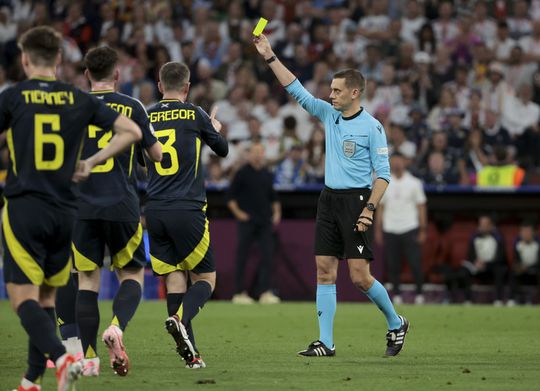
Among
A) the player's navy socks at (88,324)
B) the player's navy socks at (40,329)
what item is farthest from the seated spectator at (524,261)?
the player's navy socks at (40,329)

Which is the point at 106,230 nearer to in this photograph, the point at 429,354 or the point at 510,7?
the point at 429,354

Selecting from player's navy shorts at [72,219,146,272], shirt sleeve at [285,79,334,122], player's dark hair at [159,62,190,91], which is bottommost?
player's navy shorts at [72,219,146,272]

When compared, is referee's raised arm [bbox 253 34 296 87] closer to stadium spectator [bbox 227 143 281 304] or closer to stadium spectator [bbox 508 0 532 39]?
stadium spectator [bbox 227 143 281 304]

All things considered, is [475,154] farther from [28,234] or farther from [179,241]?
[28,234]

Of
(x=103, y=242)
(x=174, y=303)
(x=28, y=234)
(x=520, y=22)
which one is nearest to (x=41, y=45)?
(x=28, y=234)

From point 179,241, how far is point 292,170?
11698mm

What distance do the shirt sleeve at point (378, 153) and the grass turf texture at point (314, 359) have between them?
1693mm

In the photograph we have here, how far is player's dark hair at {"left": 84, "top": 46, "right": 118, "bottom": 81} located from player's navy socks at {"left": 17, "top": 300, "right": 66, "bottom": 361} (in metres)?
2.38

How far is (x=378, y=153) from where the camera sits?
33.7 feet

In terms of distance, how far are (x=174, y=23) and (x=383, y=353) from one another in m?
15.5

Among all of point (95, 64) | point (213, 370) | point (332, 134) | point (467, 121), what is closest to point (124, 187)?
point (95, 64)

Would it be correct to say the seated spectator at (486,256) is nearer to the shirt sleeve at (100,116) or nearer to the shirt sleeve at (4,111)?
the shirt sleeve at (100,116)

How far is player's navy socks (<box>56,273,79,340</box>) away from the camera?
8.70 meters

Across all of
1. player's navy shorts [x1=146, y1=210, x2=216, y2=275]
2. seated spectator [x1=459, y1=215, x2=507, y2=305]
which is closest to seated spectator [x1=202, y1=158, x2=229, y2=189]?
seated spectator [x1=459, y1=215, x2=507, y2=305]
